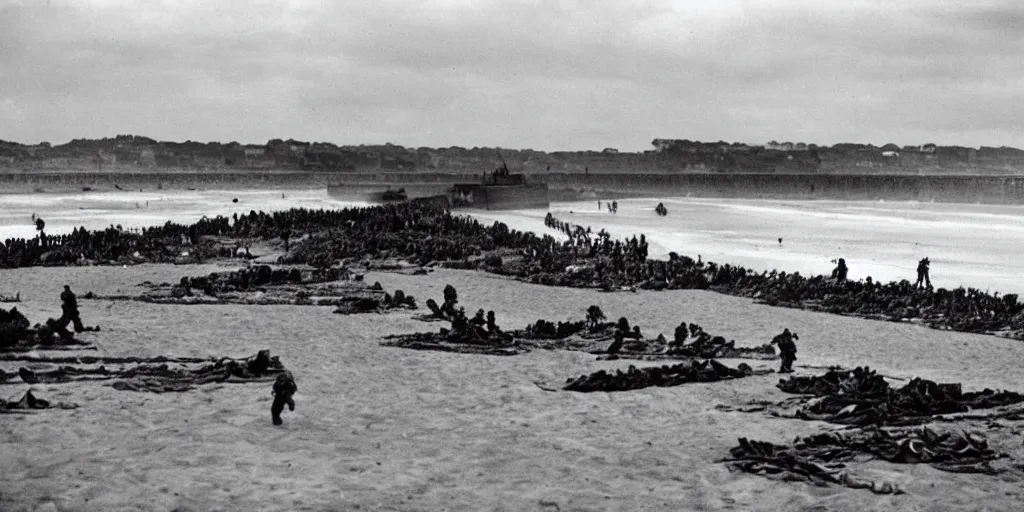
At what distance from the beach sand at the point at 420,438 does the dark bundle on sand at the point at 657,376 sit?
245 millimetres

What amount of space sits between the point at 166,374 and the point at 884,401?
8.51 m

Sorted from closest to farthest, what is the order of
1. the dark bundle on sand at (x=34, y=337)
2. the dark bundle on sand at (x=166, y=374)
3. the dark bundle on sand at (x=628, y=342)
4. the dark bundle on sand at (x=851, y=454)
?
the dark bundle on sand at (x=851, y=454)
the dark bundle on sand at (x=166, y=374)
the dark bundle on sand at (x=34, y=337)
the dark bundle on sand at (x=628, y=342)

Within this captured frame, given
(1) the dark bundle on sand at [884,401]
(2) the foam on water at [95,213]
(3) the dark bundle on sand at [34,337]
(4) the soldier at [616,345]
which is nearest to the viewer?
(1) the dark bundle on sand at [884,401]

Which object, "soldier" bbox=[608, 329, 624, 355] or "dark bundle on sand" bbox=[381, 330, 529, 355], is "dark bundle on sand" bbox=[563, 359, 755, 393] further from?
"dark bundle on sand" bbox=[381, 330, 529, 355]

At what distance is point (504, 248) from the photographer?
35.4 metres

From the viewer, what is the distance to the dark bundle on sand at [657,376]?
544 inches

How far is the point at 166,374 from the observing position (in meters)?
13.6

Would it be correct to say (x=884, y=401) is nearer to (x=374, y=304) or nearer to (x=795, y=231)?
(x=374, y=304)

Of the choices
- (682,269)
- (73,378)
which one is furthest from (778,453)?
(682,269)

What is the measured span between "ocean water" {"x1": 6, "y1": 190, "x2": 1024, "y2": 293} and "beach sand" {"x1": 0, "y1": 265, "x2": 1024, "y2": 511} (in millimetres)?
16871

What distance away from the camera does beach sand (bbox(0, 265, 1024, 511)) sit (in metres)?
9.00

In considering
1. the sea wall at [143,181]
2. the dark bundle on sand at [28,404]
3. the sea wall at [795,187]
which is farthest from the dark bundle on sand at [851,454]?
the sea wall at [143,181]

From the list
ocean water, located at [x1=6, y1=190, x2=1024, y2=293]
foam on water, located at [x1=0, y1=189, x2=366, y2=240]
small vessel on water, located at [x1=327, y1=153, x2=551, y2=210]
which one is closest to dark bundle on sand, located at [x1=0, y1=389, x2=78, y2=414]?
ocean water, located at [x1=6, y1=190, x2=1024, y2=293]

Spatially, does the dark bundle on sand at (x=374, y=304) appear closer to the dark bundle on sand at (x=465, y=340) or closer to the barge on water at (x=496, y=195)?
the dark bundle on sand at (x=465, y=340)
